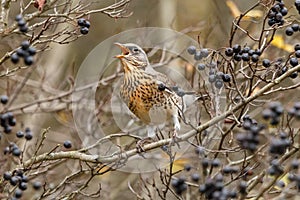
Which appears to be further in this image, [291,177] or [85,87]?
[85,87]

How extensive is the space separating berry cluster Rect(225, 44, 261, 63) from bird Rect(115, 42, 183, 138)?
1063 mm

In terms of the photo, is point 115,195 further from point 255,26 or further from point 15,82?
point 255,26

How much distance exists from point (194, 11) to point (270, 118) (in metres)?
7.48

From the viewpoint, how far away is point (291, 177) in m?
3.64

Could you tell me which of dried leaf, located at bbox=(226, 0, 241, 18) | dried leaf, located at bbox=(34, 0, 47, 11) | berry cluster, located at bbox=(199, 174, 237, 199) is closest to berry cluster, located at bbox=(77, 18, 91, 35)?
dried leaf, located at bbox=(34, 0, 47, 11)

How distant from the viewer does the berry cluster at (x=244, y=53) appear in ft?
15.4

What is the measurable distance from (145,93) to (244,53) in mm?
1452

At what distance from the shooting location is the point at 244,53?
477cm

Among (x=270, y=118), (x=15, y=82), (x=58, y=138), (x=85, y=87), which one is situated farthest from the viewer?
(x=58, y=138)

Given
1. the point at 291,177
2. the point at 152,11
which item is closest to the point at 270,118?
the point at 291,177

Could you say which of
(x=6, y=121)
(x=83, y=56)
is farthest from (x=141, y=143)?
(x=83, y=56)

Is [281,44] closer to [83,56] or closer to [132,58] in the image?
[132,58]

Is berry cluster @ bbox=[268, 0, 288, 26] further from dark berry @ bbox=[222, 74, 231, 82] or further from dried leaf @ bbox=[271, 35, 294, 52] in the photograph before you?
dried leaf @ bbox=[271, 35, 294, 52]

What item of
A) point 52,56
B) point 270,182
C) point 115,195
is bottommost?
point 115,195
